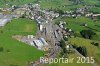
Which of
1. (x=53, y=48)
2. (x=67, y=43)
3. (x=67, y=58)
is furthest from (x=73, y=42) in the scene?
(x=67, y=58)

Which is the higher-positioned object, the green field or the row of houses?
the green field

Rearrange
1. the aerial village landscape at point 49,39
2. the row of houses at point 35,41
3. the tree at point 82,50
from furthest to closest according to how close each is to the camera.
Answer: the row of houses at point 35,41, the tree at point 82,50, the aerial village landscape at point 49,39

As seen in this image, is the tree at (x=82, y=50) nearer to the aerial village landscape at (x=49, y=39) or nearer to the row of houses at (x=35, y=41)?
the aerial village landscape at (x=49, y=39)

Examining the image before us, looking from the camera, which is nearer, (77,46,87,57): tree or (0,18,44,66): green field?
(0,18,44,66): green field

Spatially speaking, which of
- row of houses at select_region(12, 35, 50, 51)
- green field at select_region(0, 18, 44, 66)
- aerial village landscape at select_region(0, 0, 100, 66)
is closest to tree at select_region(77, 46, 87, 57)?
aerial village landscape at select_region(0, 0, 100, 66)

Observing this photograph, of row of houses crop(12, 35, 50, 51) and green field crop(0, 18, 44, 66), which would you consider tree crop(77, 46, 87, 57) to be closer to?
row of houses crop(12, 35, 50, 51)

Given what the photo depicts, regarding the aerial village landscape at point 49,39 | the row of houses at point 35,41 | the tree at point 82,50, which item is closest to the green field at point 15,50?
the aerial village landscape at point 49,39

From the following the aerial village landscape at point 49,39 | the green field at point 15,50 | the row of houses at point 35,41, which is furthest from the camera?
the row of houses at point 35,41

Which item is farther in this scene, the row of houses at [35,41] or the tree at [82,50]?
the row of houses at [35,41]

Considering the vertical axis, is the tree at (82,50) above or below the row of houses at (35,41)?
above
